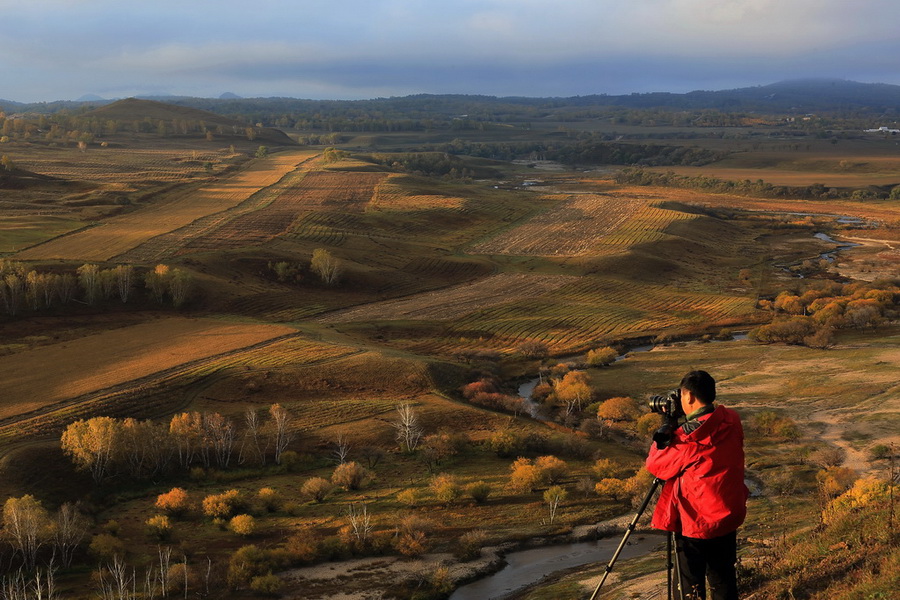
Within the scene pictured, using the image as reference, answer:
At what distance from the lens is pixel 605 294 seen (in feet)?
252

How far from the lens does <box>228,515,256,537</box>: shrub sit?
31.9 metres

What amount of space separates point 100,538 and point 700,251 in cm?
8559

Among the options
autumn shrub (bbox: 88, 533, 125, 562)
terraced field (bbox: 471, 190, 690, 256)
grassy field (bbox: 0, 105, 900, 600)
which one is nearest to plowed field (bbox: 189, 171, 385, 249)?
grassy field (bbox: 0, 105, 900, 600)

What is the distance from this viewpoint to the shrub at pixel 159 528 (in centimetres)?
3131

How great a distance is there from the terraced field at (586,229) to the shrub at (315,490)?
6108 cm

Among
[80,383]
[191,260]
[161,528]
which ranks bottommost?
[161,528]

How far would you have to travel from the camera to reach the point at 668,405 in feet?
29.5

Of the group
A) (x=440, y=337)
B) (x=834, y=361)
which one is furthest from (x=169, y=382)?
(x=834, y=361)

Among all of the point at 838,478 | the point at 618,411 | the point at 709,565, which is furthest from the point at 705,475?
the point at 618,411

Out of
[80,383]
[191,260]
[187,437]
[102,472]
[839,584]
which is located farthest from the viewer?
[191,260]

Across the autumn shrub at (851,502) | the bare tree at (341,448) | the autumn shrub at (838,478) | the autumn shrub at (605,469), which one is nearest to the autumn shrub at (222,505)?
the bare tree at (341,448)

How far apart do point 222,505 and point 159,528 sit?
9.75 feet

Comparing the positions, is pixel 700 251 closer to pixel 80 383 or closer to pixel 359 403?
pixel 359 403

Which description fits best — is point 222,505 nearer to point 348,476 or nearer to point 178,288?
point 348,476
